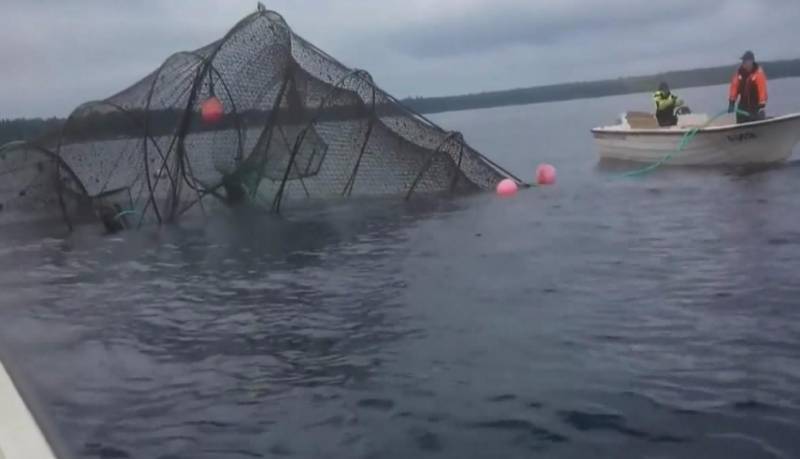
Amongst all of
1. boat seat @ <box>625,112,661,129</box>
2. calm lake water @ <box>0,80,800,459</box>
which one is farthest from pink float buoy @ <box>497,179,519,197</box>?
boat seat @ <box>625,112,661,129</box>

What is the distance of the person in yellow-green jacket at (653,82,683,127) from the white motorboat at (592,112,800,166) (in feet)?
0.71

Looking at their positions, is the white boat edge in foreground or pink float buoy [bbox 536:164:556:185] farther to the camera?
pink float buoy [bbox 536:164:556:185]

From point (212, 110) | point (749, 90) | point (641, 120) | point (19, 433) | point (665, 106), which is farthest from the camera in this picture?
point (641, 120)

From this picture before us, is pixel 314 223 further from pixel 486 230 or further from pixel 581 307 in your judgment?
pixel 581 307

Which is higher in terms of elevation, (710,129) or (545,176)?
(710,129)

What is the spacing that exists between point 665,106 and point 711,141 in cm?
213

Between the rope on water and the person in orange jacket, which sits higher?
the person in orange jacket

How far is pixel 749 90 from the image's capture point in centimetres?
1933

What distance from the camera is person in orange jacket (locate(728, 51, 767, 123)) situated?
751 inches

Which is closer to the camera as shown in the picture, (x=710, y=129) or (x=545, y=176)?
(x=710, y=129)

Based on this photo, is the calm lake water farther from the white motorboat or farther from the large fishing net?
the white motorboat

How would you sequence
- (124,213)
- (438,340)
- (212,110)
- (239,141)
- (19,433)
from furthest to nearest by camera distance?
1. (124,213)
2. (239,141)
3. (212,110)
4. (438,340)
5. (19,433)

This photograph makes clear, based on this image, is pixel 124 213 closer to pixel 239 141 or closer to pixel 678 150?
pixel 239 141

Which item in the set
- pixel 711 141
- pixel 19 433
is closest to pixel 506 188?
pixel 711 141
